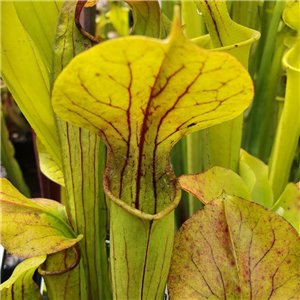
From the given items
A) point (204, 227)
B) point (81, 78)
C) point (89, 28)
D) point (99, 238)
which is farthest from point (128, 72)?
point (89, 28)

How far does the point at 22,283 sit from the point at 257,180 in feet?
1.21

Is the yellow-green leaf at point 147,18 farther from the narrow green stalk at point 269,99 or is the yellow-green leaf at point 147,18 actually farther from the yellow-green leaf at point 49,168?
the narrow green stalk at point 269,99

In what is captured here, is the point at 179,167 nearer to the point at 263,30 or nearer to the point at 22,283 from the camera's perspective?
the point at 263,30

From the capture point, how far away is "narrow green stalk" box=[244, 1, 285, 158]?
749 millimetres

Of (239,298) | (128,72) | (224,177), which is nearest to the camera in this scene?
(128,72)

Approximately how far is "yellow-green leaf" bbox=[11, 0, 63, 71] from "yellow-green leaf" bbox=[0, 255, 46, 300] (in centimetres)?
24

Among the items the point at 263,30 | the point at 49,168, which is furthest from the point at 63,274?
the point at 263,30

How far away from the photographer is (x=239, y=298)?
41cm

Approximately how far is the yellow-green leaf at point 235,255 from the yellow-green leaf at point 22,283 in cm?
18

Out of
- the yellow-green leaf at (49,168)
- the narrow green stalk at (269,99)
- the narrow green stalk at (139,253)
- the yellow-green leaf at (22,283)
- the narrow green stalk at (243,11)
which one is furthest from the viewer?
the narrow green stalk at (269,99)

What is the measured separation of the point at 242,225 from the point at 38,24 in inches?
12.3

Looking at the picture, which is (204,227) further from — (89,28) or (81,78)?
(89,28)

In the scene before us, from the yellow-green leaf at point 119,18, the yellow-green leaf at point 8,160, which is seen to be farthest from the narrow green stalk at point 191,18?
the yellow-green leaf at point 119,18

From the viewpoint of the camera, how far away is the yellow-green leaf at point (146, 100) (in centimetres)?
26
